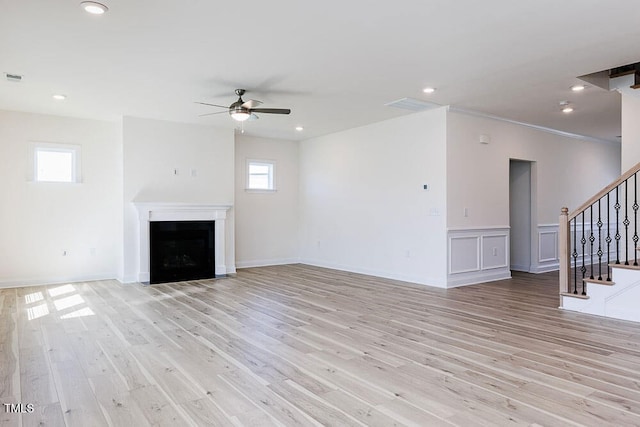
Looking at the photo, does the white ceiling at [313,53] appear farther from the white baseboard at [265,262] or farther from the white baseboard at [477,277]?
the white baseboard at [265,262]

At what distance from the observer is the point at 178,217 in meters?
7.02

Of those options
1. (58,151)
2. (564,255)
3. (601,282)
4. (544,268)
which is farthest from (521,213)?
(58,151)

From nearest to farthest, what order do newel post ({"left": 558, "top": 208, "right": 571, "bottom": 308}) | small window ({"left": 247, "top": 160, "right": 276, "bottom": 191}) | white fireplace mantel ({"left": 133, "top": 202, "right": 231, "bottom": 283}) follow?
newel post ({"left": 558, "top": 208, "right": 571, "bottom": 308}), white fireplace mantel ({"left": 133, "top": 202, "right": 231, "bottom": 283}), small window ({"left": 247, "top": 160, "right": 276, "bottom": 191})

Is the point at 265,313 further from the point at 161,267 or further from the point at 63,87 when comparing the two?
the point at 63,87

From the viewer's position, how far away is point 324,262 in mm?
8648

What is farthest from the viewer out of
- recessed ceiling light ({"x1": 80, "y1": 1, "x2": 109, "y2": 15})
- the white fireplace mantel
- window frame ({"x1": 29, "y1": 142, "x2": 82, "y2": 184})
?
the white fireplace mantel

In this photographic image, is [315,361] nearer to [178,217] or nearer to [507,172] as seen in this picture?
[178,217]

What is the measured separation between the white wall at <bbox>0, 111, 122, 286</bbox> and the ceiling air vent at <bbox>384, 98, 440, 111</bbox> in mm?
4591

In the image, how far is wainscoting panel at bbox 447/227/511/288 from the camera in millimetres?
6320

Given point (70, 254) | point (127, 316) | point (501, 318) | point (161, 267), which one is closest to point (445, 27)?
point (501, 318)

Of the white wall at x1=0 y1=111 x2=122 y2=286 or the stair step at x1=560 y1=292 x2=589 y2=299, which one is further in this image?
the white wall at x1=0 y1=111 x2=122 y2=286

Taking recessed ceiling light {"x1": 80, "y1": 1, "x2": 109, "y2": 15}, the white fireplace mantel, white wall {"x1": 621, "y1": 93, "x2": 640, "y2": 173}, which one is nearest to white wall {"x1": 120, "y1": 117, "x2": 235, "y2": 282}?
the white fireplace mantel

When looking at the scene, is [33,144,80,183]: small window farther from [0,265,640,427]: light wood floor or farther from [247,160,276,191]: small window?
[247,160,276,191]: small window

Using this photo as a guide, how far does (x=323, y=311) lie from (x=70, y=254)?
476 cm
